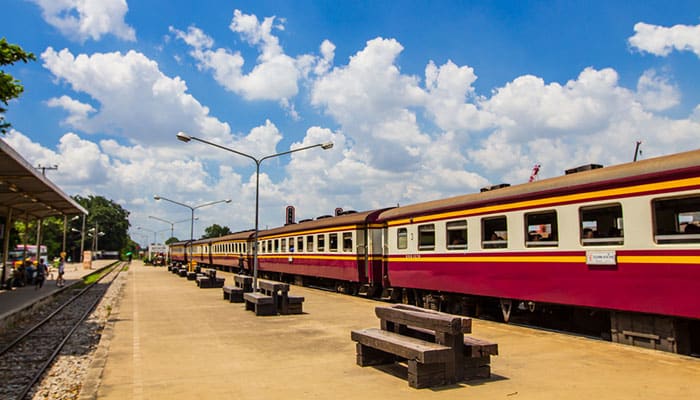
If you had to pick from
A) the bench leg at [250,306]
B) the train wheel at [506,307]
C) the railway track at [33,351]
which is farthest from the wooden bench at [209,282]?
the train wheel at [506,307]

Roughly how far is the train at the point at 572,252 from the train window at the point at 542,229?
0.02 meters

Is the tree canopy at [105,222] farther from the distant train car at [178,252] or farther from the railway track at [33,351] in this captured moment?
the railway track at [33,351]

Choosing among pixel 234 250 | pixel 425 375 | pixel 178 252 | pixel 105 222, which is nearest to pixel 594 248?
pixel 425 375

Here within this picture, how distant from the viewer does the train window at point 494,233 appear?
41.4 feet

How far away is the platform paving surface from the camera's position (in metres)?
6.98

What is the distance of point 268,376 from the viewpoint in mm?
8016

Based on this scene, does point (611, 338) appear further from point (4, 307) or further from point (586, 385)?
point (4, 307)

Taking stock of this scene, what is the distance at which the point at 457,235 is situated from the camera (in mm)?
14203

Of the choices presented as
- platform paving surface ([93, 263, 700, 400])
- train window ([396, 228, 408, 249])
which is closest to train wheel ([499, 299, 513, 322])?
platform paving surface ([93, 263, 700, 400])

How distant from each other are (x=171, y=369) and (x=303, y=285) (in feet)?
66.1

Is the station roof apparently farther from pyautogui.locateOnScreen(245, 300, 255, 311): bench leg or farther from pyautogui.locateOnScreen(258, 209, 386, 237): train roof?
pyautogui.locateOnScreen(258, 209, 386, 237): train roof

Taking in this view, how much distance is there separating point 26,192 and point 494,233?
18.8m

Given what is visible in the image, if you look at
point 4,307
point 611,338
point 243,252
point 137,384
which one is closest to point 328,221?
point 4,307

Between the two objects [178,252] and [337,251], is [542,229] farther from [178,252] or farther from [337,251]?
[178,252]
